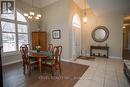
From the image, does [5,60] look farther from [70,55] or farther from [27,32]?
[70,55]

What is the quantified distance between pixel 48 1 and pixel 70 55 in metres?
3.65

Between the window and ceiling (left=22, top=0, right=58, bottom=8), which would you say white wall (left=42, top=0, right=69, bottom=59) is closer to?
ceiling (left=22, top=0, right=58, bottom=8)

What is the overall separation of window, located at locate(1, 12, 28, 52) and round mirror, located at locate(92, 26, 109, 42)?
4684mm

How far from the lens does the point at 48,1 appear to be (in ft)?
19.7

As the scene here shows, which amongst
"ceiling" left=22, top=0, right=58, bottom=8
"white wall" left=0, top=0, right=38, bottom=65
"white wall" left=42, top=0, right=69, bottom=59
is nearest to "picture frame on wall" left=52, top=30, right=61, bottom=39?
"white wall" left=42, top=0, right=69, bottom=59

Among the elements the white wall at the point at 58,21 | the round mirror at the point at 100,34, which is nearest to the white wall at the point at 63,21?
the white wall at the point at 58,21

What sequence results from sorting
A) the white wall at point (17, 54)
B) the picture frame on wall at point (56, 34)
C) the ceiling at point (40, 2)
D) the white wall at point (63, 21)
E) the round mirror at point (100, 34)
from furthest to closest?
the round mirror at point (100, 34) < the ceiling at point (40, 2) < the picture frame on wall at point (56, 34) < the white wall at point (63, 21) < the white wall at point (17, 54)

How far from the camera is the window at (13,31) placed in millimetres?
4824

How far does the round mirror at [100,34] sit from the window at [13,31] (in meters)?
4.68

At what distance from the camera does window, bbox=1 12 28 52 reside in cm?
482

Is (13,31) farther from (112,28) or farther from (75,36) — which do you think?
(112,28)

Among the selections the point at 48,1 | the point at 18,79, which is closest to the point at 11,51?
the point at 18,79

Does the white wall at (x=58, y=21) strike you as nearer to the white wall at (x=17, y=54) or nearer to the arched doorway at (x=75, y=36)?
the arched doorway at (x=75, y=36)

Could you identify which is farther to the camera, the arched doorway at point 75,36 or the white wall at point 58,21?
the arched doorway at point 75,36
